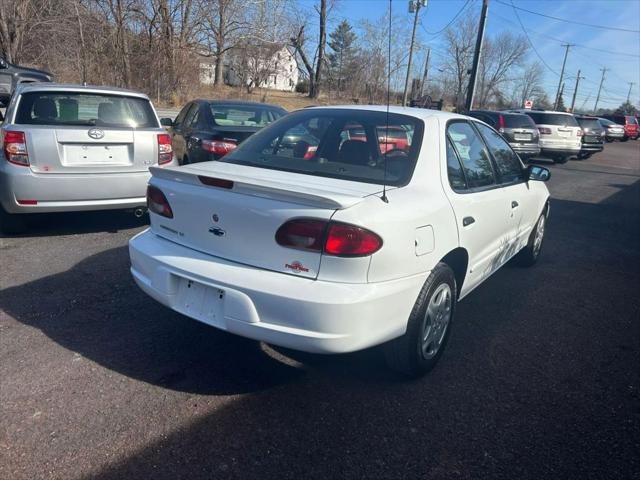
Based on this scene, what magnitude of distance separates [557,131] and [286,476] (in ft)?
57.5

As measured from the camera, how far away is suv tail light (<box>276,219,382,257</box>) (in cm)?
238

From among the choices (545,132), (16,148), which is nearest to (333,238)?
(16,148)

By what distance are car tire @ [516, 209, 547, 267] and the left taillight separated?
3807 mm

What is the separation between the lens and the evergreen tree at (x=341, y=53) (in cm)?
4609

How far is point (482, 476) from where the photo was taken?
7.38ft

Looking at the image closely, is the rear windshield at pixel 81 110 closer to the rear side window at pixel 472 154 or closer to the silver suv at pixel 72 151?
the silver suv at pixel 72 151

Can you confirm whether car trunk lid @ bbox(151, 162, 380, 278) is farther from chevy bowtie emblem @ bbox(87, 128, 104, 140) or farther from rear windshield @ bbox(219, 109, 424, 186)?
chevy bowtie emblem @ bbox(87, 128, 104, 140)

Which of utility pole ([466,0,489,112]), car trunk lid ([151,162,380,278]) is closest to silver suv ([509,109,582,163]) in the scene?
utility pole ([466,0,489,112])

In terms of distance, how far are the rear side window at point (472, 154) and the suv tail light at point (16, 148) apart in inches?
161

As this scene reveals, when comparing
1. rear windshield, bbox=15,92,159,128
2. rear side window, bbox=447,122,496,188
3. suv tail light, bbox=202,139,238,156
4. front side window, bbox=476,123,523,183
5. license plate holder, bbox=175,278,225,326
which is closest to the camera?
license plate holder, bbox=175,278,225,326

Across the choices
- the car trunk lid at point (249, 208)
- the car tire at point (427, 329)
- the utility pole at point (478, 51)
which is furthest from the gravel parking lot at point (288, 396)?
the utility pole at point (478, 51)

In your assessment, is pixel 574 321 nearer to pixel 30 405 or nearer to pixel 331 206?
pixel 331 206

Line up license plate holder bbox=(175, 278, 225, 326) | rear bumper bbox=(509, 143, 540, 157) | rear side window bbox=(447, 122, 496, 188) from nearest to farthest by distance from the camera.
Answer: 1. license plate holder bbox=(175, 278, 225, 326)
2. rear side window bbox=(447, 122, 496, 188)
3. rear bumper bbox=(509, 143, 540, 157)

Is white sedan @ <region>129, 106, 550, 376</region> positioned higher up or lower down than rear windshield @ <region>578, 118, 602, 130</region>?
lower down
